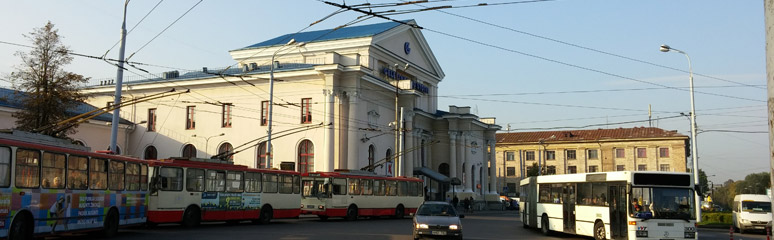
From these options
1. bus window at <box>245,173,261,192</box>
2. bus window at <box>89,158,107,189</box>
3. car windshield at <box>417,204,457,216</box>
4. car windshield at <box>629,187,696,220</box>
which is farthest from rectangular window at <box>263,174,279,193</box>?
car windshield at <box>629,187,696,220</box>

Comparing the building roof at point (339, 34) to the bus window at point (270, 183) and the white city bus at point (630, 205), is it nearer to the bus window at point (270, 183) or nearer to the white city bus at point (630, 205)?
the bus window at point (270, 183)

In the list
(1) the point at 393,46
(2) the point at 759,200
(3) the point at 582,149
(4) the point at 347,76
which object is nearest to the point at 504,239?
(2) the point at 759,200

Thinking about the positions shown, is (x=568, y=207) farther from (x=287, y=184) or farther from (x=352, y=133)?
(x=352, y=133)

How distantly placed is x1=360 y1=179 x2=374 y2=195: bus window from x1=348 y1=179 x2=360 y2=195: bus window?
0.36 meters

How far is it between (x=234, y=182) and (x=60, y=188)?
9.87 metres

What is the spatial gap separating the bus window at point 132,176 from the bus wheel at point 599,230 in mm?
13609

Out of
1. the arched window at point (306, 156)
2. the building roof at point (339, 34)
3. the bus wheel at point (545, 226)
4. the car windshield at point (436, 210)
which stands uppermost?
the building roof at point (339, 34)

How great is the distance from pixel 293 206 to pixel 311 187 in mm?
2568

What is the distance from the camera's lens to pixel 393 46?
5519 centimetres

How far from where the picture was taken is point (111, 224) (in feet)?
61.2

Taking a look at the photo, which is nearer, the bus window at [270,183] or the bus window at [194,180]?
the bus window at [194,180]

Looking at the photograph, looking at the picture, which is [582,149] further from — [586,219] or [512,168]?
[586,219]

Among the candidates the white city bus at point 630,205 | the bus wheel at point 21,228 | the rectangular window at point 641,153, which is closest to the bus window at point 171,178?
the bus wheel at point 21,228

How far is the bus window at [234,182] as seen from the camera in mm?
25400
